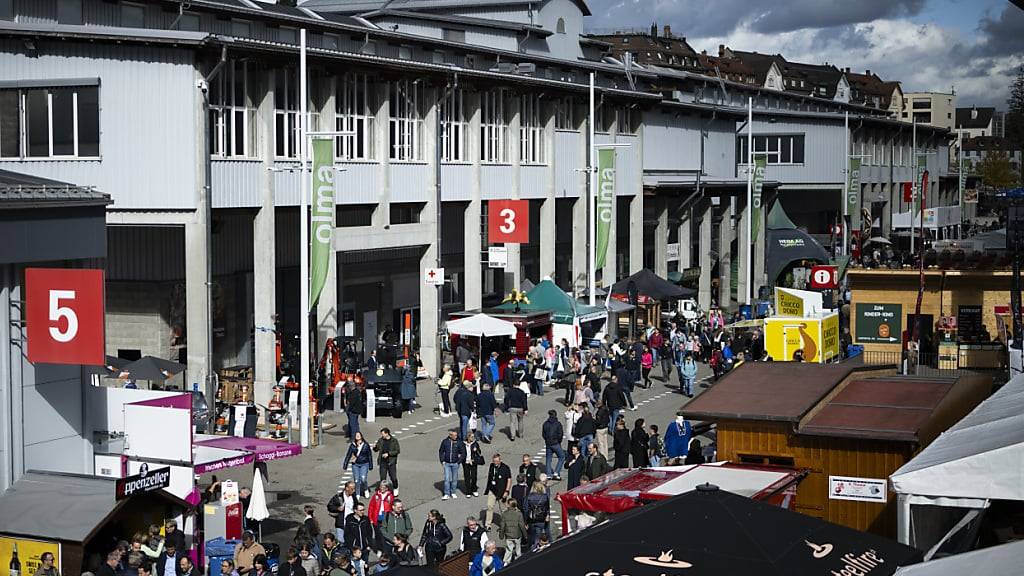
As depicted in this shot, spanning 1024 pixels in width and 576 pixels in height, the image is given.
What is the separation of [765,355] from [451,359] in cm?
940

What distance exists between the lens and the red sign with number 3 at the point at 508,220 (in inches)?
1677

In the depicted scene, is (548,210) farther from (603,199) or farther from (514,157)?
(603,199)

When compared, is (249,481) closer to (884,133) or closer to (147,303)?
(147,303)

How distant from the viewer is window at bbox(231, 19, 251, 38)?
146 feet

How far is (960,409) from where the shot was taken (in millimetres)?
20047

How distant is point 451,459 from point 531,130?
87.8ft

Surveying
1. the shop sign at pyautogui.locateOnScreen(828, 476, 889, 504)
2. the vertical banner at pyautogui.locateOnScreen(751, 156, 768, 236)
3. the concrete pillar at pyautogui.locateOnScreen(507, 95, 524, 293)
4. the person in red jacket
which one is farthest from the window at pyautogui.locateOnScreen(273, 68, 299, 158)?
the vertical banner at pyautogui.locateOnScreen(751, 156, 768, 236)

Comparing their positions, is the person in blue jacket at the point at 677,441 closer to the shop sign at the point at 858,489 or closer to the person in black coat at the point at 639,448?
the person in black coat at the point at 639,448

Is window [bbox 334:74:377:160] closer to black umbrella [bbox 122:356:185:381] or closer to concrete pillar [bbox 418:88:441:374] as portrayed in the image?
concrete pillar [bbox 418:88:441:374]

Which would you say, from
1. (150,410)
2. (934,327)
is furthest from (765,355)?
(150,410)

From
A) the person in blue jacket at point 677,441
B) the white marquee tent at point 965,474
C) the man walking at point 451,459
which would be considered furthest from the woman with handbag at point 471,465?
the white marquee tent at point 965,474

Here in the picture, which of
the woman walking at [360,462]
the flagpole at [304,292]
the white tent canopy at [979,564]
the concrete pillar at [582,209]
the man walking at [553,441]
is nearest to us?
the white tent canopy at [979,564]

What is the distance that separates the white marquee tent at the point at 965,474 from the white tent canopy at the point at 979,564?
179 cm

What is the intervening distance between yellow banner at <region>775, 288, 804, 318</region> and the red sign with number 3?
365 inches
